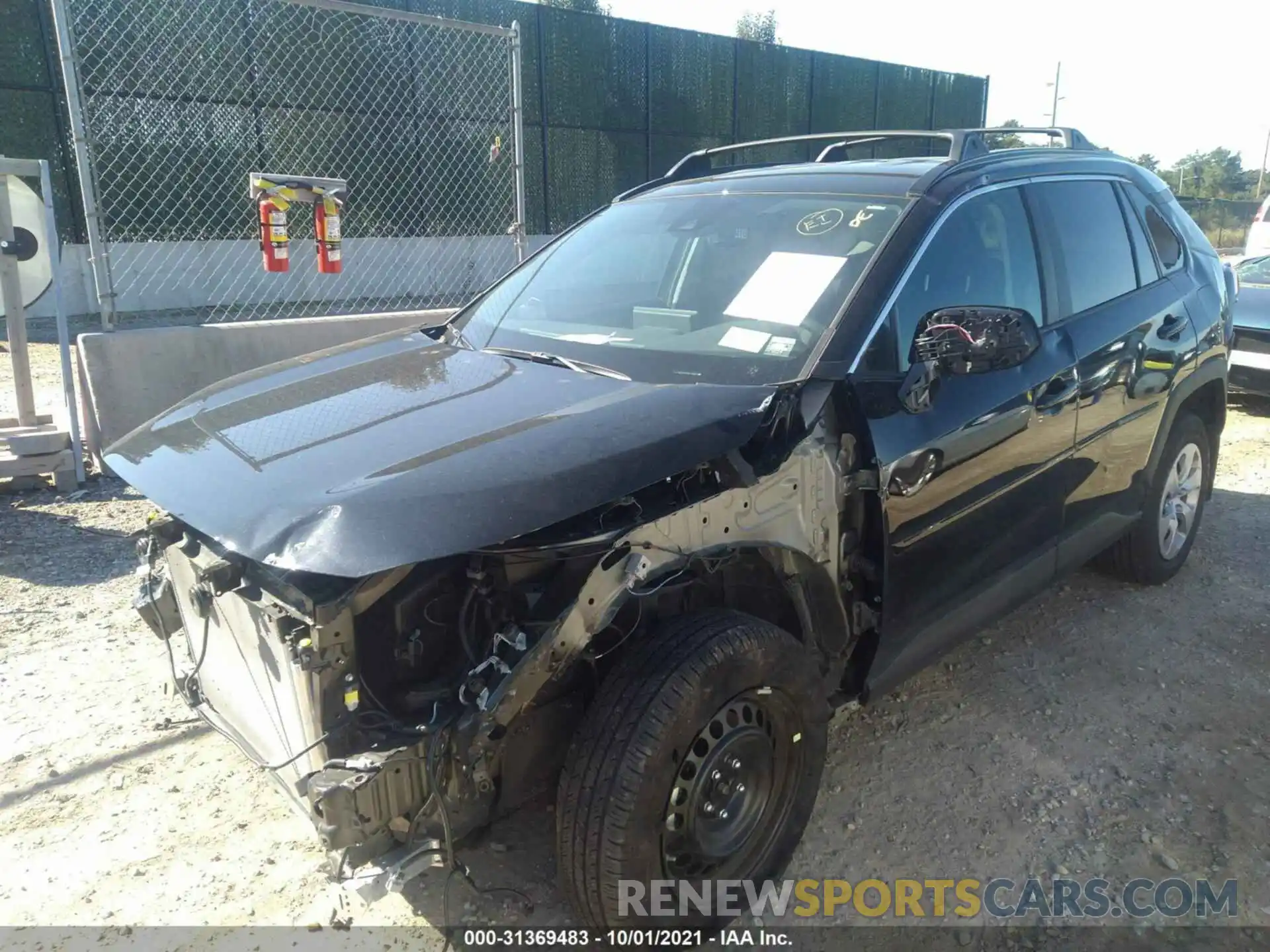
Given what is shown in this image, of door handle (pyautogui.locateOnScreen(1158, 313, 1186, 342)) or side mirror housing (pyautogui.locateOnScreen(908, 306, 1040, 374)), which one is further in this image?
door handle (pyautogui.locateOnScreen(1158, 313, 1186, 342))

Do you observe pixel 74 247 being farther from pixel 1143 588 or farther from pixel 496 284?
pixel 1143 588

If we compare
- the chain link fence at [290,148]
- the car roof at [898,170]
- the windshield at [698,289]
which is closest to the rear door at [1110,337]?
the car roof at [898,170]

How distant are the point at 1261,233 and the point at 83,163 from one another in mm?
15032

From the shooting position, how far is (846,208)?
2945mm

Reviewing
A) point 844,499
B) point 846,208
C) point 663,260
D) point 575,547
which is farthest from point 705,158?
point 575,547

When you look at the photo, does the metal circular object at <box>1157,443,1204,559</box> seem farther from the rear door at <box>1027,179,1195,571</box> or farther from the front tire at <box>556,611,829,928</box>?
the front tire at <box>556,611,829,928</box>

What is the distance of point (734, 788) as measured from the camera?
2.38 meters

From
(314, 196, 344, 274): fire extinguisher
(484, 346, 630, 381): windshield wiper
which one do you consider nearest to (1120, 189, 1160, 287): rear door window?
(484, 346, 630, 381): windshield wiper

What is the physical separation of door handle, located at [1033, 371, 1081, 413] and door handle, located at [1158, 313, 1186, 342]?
85 cm

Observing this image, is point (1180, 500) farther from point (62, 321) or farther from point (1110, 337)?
point (62, 321)

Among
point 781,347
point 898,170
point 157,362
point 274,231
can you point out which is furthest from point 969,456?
point 157,362

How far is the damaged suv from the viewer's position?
6.58 feet

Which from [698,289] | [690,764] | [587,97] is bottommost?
[690,764]

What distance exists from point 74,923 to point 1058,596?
401 centimetres
